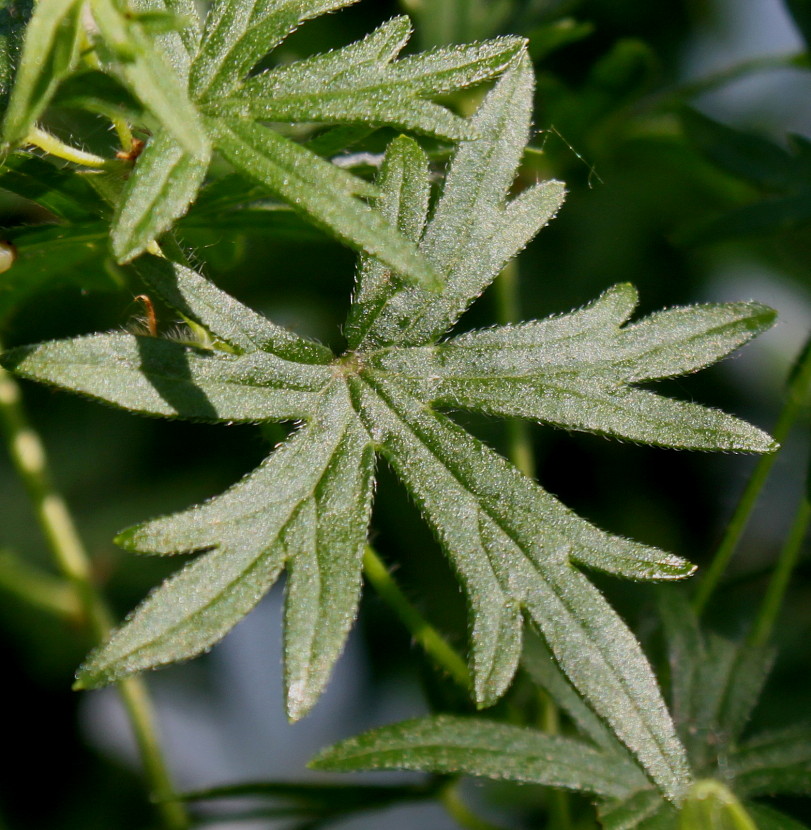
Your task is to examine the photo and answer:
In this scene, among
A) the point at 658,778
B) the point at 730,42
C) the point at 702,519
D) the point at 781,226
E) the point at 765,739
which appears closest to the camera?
the point at 658,778

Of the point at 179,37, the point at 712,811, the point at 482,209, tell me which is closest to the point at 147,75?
the point at 179,37

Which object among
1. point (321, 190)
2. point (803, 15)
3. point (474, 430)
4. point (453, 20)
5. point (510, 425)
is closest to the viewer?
point (321, 190)

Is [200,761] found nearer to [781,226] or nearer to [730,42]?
[781,226]

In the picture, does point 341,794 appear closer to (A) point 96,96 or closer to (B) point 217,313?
(B) point 217,313

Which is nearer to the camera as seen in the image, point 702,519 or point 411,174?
point 411,174

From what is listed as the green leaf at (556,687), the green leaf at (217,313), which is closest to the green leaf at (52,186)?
the green leaf at (217,313)

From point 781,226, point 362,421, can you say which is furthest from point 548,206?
point 781,226

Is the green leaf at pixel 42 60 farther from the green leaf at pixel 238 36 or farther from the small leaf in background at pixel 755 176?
the small leaf in background at pixel 755 176
